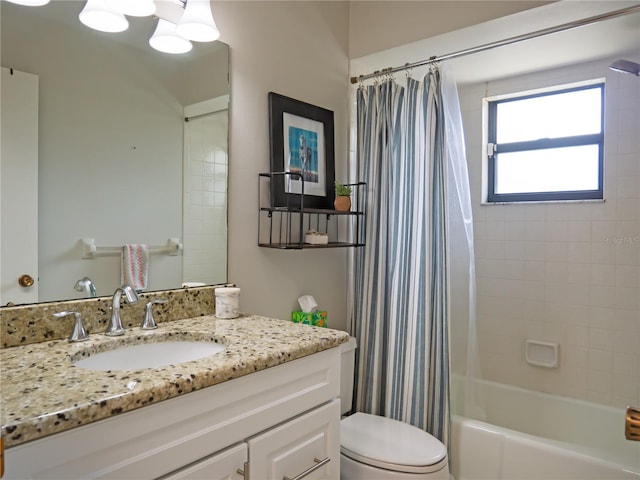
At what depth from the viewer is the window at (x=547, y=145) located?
243 cm

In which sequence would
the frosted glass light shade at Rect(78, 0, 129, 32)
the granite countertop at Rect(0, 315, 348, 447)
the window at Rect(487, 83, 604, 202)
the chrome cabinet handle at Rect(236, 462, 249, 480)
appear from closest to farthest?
the granite countertop at Rect(0, 315, 348, 447) → the chrome cabinet handle at Rect(236, 462, 249, 480) → the frosted glass light shade at Rect(78, 0, 129, 32) → the window at Rect(487, 83, 604, 202)

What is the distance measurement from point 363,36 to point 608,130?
4.58ft

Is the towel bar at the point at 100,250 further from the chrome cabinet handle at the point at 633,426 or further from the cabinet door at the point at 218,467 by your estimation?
the chrome cabinet handle at the point at 633,426

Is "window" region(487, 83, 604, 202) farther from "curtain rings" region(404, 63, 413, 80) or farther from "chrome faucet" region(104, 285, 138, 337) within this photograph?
"chrome faucet" region(104, 285, 138, 337)

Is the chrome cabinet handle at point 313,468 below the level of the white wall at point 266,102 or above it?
below

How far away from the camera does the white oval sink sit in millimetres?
1175

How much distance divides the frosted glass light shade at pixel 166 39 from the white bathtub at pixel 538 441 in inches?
73.0

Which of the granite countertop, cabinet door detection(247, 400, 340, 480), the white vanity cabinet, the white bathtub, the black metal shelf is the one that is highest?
the black metal shelf

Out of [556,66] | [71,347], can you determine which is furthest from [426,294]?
[556,66]

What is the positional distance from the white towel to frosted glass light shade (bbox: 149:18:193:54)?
2.22 feet

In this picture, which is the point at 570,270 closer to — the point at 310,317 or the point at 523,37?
the point at 523,37

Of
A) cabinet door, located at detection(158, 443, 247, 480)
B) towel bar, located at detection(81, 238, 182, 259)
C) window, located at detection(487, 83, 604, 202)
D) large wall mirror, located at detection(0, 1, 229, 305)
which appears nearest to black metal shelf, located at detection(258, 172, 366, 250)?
large wall mirror, located at detection(0, 1, 229, 305)

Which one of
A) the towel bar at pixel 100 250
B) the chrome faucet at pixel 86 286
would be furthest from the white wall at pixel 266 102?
the chrome faucet at pixel 86 286

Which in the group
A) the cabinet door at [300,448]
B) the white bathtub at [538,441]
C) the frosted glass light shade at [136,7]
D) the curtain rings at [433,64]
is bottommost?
the white bathtub at [538,441]
